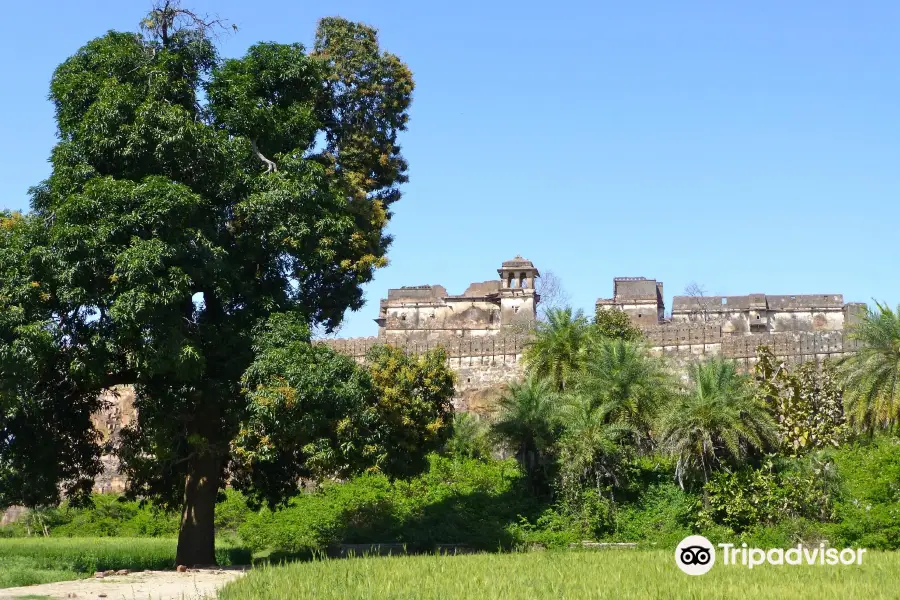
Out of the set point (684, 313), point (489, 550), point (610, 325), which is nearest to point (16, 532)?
point (489, 550)

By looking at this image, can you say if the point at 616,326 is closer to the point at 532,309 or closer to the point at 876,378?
the point at 876,378

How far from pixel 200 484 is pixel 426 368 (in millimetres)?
4665

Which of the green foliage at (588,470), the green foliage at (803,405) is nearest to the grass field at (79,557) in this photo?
the green foliage at (588,470)

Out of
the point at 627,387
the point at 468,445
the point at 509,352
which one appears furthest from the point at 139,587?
the point at 509,352

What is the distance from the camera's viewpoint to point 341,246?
18062mm

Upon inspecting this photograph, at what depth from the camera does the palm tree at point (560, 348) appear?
24906 millimetres

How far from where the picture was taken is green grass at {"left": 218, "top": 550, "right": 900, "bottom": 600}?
10.5 meters

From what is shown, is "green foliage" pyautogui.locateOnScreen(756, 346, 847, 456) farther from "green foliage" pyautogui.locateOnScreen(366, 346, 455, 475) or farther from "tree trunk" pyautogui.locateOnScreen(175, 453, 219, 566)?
"tree trunk" pyautogui.locateOnScreen(175, 453, 219, 566)

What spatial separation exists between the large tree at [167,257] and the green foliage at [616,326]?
13.9m

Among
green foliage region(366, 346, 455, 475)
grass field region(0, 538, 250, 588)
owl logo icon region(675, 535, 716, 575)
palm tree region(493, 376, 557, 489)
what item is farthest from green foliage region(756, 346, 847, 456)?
grass field region(0, 538, 250, 588)

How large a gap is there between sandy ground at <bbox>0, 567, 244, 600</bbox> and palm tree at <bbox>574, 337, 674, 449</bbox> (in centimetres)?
1009

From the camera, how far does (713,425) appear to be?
20.0m

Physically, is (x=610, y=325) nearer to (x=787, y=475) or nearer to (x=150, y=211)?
(x=787, y=475)

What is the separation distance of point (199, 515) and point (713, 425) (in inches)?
401
